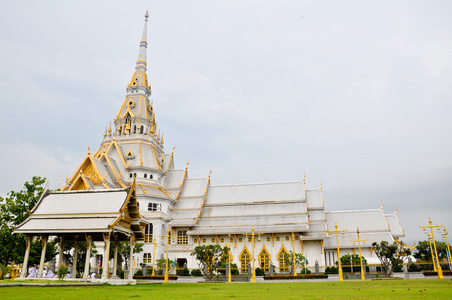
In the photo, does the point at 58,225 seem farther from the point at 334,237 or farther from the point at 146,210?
the point at 334,237

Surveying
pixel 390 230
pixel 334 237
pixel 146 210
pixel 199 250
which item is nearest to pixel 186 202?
pixel 146 210

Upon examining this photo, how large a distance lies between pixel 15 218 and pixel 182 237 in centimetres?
2265

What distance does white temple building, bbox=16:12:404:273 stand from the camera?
4362 centimetres

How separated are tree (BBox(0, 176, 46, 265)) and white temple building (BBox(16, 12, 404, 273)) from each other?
33.4ft

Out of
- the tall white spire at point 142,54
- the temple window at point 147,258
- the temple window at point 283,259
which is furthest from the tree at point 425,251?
the tall white spire at point 142,54

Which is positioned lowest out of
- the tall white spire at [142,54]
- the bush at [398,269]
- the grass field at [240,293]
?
the bush at [398,269]

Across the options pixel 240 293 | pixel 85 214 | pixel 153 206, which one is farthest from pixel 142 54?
pixel 240 293

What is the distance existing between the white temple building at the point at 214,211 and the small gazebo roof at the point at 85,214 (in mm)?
15541

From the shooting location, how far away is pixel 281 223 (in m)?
44.5

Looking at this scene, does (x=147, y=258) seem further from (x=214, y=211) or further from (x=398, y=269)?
(x=398, y=269)

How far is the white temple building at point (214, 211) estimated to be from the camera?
43.6m

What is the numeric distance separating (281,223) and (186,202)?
14.1 metres

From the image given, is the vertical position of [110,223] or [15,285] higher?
[110,223]

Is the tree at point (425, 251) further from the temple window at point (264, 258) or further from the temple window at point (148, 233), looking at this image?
the temple window at point (148, 233)
